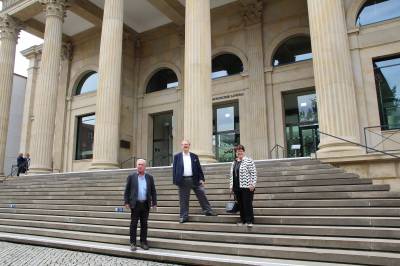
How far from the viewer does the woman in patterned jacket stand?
286 inches

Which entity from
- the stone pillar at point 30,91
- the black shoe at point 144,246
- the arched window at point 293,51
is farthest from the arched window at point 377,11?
the stone pillar at point 30,91

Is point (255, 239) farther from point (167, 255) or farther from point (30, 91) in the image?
point (30, 91)

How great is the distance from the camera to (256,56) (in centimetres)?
1992

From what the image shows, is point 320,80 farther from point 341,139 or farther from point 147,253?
point 147,253

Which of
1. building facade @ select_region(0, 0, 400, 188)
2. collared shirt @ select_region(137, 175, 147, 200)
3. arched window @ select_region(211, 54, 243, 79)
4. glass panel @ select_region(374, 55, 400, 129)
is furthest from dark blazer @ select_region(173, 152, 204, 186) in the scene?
arched window @ select_region(211, 54, 243, 79)

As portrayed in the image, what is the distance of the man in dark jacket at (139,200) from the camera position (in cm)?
704

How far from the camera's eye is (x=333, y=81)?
11281mm

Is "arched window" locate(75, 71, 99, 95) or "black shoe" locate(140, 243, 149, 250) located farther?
"arched window" locate(75, 71, 99, 95)

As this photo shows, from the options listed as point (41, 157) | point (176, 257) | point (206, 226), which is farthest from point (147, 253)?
point (41, 157)

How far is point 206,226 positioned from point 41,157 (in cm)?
1365

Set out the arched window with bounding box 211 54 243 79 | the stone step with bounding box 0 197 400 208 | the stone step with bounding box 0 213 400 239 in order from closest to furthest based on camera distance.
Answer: the stone step with bounding box 0 213 400 239
the stone step with bounding box 0 197 400 208
the arched window with bounding box 211 54 243 79

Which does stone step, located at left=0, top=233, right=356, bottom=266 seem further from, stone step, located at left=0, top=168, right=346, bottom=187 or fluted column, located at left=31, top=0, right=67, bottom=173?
fluted column, located at left=31, top=0, right=67, bottom=173

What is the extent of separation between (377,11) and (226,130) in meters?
9.87

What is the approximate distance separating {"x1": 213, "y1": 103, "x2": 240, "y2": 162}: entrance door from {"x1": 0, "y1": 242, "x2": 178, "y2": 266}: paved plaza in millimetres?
13590
